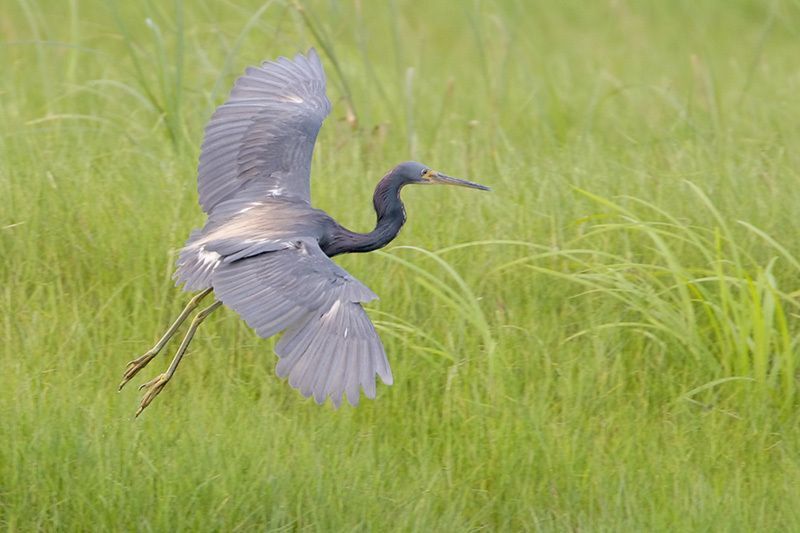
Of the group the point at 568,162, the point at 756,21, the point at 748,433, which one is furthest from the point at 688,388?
the point at 756,21

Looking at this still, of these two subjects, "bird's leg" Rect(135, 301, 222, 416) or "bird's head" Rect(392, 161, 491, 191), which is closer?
"bird's leg" Rect(135, 301, 222, 416)

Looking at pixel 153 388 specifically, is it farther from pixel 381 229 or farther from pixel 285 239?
pixel 381 229

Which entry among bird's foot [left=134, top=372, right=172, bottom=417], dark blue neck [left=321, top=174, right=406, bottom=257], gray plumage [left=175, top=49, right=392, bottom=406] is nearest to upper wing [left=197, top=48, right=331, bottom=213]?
gray plumage [left=175, top=49, right=392, bottom=406]

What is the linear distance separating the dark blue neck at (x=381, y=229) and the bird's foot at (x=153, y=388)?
2.42ft

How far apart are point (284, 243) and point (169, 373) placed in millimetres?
574

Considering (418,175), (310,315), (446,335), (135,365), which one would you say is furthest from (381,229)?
(135,365)

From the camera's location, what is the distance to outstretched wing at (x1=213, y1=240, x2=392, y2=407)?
339cm

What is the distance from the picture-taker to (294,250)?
12.8 feet

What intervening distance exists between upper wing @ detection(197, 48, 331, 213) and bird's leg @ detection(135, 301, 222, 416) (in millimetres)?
460

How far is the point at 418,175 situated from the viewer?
14.8 feet

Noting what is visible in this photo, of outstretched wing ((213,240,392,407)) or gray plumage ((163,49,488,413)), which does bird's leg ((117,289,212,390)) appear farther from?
outstretched wing ((213,240,392,407))

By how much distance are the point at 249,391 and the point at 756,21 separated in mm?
7527

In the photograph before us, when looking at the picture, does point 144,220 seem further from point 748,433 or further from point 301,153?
point 748,433

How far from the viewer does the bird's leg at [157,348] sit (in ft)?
13.6
